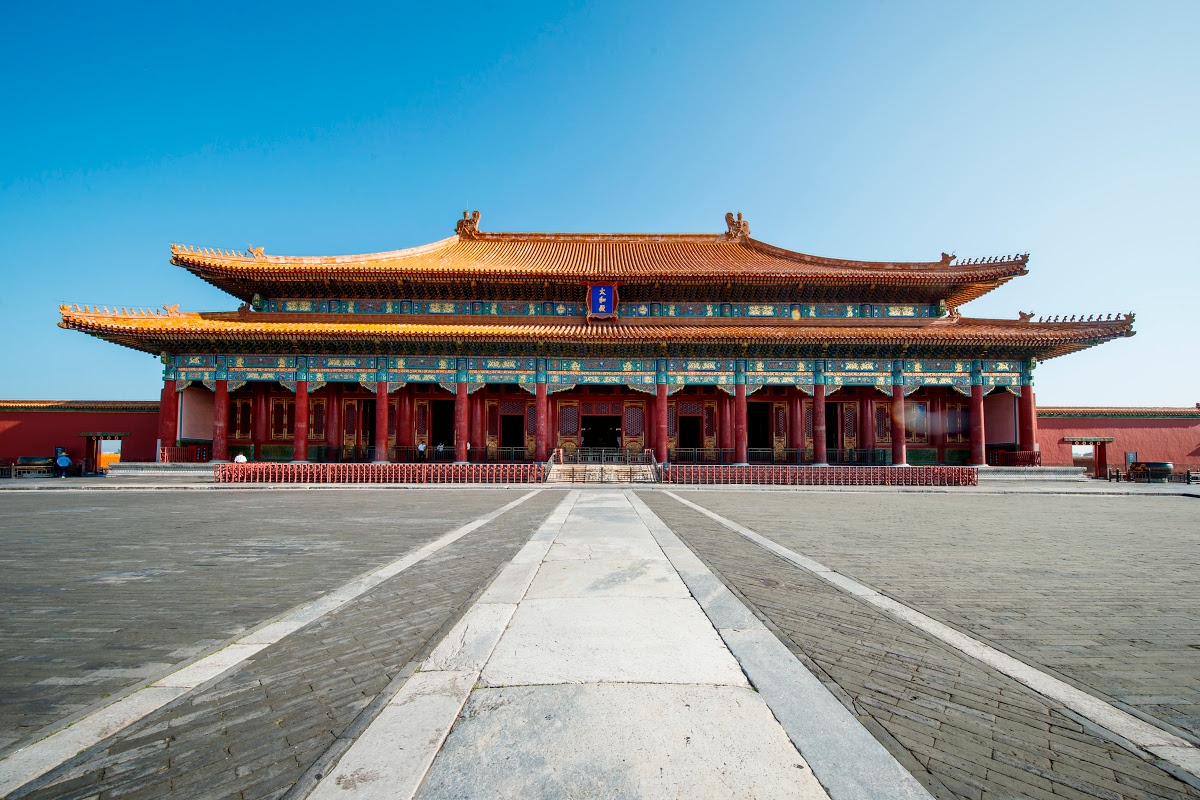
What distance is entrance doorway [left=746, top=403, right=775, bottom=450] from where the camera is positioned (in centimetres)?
2450

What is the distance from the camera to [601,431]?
2480 cm

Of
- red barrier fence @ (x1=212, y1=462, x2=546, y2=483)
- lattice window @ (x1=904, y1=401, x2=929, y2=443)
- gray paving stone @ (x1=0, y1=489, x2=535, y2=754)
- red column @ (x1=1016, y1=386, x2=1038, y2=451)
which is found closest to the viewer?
gray paving stone @ (x1=0, y1=489, x2=535, y2=754)

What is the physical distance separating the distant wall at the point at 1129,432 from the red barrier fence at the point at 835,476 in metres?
8.33

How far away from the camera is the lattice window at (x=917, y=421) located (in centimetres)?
2412

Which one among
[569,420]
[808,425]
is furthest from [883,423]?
[569,420]

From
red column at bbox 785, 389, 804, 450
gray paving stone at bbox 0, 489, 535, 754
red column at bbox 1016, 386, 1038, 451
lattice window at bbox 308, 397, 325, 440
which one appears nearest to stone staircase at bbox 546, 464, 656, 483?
red column at bbox 785, 389, 804, 450

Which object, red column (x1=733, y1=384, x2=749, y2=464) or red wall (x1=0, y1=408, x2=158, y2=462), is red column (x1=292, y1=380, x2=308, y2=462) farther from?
red column (x1=733, y1=384, x2=749, y2=464)

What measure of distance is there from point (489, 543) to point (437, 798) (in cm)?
519

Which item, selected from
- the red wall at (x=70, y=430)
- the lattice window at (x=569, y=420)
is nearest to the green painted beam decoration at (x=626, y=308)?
the lattice window at (x=569, y=420)

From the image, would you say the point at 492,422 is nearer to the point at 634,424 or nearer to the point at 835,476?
the point at 634,424

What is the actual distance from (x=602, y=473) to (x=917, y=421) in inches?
582

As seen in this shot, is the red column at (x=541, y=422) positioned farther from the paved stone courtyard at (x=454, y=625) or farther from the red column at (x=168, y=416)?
the red column at (x=168, y=416)

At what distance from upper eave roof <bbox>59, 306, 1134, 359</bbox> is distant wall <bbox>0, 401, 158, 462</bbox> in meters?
4.75

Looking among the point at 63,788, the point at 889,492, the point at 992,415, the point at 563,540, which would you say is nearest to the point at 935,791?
the point at 63,788
